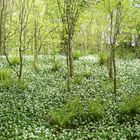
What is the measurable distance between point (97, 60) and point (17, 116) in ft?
40.1

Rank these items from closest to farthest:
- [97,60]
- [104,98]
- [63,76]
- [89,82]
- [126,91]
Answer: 1. [104,98]
2. [126,91]
3. [89,82]
4. [63,76]
5. [97,60]

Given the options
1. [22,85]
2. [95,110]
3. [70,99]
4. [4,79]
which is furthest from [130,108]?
[4,79]

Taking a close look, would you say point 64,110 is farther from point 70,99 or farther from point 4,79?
point 4,79

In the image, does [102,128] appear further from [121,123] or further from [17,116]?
[17,116]

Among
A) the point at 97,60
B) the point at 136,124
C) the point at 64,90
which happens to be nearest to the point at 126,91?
the point at 64,90

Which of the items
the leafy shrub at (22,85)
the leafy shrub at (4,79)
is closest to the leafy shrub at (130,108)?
the leafy shrub at (22,85)

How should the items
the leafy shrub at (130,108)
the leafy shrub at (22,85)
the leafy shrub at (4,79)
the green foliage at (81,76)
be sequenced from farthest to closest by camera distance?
the green foliage at (81,76), the leafy shrub at (4,79), the leafy shrub at (22,85), the leafy shrub at (130,108)

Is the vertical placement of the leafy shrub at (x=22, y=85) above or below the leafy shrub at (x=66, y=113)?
above

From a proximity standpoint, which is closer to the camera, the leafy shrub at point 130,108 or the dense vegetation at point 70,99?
the dense vegetation at point 70,99

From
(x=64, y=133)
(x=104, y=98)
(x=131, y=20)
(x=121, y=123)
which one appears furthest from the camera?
(x=131, y=20)

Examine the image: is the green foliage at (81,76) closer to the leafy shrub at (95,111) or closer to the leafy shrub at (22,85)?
the leafy shrub at (22,85)

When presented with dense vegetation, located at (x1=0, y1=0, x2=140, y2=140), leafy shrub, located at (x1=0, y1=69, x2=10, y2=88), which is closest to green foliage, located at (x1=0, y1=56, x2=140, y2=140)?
dense vegetation, located at (x1=0, y1=0, x2=140, y2=140)

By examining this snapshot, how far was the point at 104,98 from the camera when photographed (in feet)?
55.2

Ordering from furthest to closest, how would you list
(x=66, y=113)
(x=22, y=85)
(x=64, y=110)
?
(x=22, y=85)
(x=64, y=110)
(x=66, y=113)
